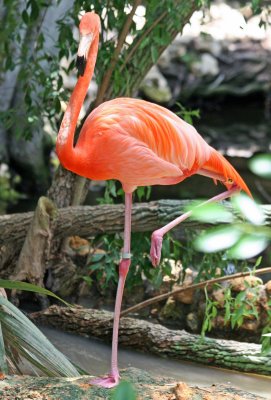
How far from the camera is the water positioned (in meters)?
3.56

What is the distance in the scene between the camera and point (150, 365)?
3.74m

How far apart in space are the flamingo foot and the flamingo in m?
Result: 0.03

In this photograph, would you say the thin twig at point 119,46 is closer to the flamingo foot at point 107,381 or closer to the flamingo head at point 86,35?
the flamingo head at point 86,35

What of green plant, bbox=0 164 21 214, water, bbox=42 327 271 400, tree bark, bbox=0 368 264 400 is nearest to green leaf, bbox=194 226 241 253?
tree bark, bbox=0 368 264 400

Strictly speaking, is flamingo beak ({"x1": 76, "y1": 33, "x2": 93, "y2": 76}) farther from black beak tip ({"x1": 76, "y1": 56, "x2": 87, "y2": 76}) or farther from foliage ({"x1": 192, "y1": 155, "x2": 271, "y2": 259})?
foliage ({"x1": 192, "y1": 155, "x2": 271, "y2": 259})

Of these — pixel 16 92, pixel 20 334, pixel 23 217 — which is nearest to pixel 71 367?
pixel 20 334

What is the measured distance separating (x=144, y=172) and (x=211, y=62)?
933 cm

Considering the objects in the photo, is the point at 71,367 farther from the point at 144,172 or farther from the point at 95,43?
the point at 95,43

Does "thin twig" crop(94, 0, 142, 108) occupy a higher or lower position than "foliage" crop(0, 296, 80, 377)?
higher

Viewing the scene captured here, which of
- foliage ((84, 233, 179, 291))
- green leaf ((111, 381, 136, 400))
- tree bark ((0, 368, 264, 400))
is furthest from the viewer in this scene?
foliage ((84, 233, 179, 291))

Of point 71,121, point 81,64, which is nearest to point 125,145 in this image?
point 71,121

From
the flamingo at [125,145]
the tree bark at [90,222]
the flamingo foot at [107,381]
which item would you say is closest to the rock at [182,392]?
the flamingo foot at [107,381]

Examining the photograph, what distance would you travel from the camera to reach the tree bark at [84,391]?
218cm

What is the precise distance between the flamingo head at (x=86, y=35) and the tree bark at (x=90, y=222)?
4.87 ft
